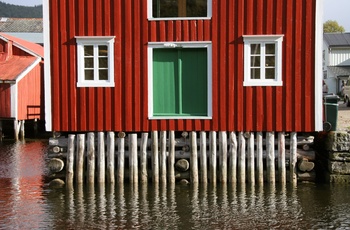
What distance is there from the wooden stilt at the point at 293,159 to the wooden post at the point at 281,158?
0.22 m

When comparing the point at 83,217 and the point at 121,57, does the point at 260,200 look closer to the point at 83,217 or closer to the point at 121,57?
the point at 83,217

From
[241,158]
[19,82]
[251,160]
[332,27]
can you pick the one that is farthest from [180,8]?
[332,27]

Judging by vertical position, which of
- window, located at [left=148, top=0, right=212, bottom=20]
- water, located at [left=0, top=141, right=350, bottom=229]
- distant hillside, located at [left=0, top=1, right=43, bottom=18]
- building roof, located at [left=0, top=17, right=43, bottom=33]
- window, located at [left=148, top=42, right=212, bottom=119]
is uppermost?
distant hillside, located at [left=0, top=1, right=43, bottom=18]

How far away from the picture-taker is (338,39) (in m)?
66.4

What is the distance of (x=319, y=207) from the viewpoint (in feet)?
47.7

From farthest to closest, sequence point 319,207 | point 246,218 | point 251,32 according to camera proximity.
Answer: point 251,32, point 319,207, point 246,218

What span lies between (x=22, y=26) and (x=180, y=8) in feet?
162

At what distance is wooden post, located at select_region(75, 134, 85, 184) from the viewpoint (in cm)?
1738

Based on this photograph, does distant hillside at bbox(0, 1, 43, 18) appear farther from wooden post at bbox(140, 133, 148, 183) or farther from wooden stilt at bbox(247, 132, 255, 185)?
wooden stilt at bbox(247, 132, 255, 185)

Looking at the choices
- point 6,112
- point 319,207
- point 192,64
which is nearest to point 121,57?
point 192,64

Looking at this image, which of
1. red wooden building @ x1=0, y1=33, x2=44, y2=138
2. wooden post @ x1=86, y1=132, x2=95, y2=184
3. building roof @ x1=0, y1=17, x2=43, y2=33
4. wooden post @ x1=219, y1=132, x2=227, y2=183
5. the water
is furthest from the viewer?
building roof @ x1=0, y1=17, x2=43, y2=33

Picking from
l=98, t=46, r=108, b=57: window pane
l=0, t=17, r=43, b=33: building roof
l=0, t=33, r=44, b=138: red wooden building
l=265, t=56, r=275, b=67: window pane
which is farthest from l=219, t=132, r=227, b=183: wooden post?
l=0, t=17, r=43, b=33: building roof

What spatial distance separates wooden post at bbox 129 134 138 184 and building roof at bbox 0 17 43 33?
156ft

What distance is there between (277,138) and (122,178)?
178 inches
